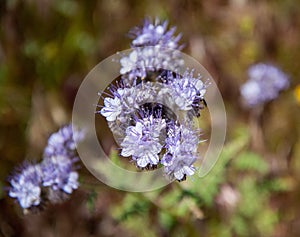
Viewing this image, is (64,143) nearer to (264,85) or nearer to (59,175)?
(59,175)

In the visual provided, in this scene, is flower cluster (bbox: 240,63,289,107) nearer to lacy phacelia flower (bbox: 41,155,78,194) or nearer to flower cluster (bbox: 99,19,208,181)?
flower cluster (bbox: 99,19,208,181)

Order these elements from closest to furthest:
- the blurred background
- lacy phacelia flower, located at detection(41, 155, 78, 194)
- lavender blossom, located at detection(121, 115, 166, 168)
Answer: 1. lavender blossom, located at detection(121, 115, 166, 168)
2. lacy phacelia flower, located at detection(41, 155, 78, 194)
3. the blurred background

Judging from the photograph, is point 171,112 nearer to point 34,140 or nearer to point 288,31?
point 34,140

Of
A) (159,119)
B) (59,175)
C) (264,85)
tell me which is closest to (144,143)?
(159,119)

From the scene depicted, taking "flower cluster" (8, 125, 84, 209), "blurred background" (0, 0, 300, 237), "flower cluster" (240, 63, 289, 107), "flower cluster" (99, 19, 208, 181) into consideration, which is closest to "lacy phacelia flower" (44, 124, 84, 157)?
"flower cluster" (8, 125, 84, 209)

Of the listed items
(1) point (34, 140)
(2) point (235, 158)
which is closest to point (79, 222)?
(1) point (34, 140)

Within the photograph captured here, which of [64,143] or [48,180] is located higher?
[64,143]
